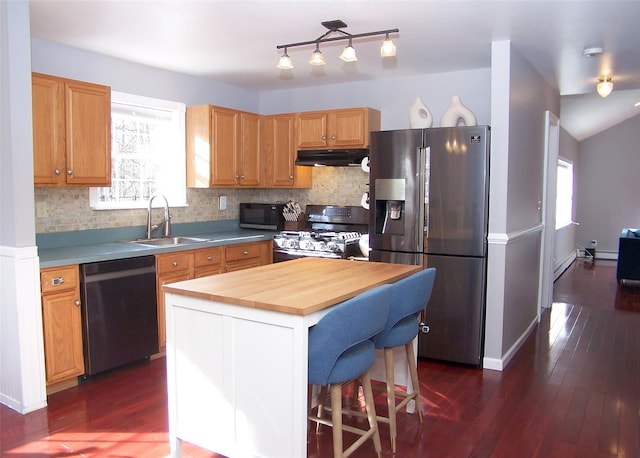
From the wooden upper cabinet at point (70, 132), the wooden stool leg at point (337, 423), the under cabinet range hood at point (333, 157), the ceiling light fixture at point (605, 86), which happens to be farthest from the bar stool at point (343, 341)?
the ceiling light fixture at point (605, 86)

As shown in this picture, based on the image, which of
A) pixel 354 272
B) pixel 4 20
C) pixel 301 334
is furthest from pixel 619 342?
pixel 4 20

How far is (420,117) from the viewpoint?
414 cm

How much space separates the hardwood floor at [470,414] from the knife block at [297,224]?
187cm

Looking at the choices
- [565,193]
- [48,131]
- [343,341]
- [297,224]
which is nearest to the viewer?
[343,341]

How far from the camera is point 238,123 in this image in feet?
16.1

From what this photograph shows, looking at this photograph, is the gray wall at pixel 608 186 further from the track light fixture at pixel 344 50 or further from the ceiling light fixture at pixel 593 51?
the track light fixture at pixel 344 50

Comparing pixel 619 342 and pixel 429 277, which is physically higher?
pixel 429 277

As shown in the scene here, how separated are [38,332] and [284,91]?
3.47 meters

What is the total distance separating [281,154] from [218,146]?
72 cm

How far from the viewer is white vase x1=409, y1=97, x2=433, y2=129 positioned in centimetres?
412

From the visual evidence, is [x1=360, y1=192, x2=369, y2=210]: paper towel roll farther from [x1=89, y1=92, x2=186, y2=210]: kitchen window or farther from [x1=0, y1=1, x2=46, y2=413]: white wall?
[x1=0, y1=1, x2=46, y2=413]: white wall

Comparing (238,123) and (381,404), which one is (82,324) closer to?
(381,404)

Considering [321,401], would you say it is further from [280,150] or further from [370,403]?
[280,150]

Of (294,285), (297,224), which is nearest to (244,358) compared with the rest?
(294,285)
